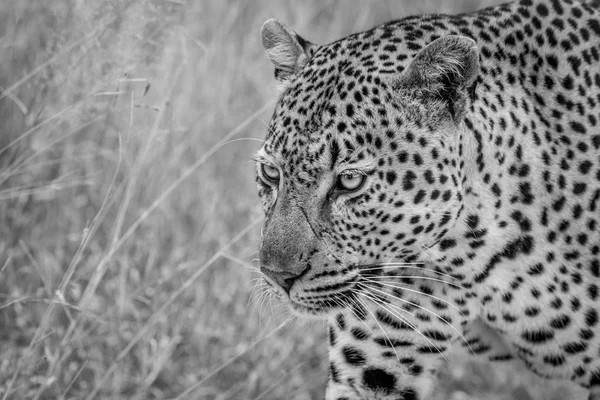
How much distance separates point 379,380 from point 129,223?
243 centimetres

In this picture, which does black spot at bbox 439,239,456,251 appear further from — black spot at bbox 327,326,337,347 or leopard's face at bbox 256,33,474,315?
black spot at bbox 327,326,337,347

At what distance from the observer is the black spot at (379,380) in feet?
14.6

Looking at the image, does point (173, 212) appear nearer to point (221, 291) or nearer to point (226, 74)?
point (221, 291)

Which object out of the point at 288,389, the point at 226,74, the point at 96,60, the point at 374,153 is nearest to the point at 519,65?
the point at 374,153

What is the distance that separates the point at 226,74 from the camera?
769cm

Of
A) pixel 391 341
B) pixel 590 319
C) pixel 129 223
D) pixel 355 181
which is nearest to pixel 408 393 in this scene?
pixel 391 341

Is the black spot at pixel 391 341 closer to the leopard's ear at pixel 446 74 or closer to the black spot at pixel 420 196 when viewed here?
the black spot at pixel 420 196

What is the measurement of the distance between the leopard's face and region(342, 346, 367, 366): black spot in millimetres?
407

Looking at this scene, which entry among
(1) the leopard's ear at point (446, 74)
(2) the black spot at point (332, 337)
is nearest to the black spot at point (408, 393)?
(2) the black spot at point (332, 337)

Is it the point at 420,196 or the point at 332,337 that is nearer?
the point at 420,196

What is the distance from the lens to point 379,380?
4.48 meters

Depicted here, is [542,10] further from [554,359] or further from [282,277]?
[282,277]

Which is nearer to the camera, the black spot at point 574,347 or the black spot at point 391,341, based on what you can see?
the black spot at point 574,347

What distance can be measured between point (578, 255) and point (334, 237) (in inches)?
42.8
